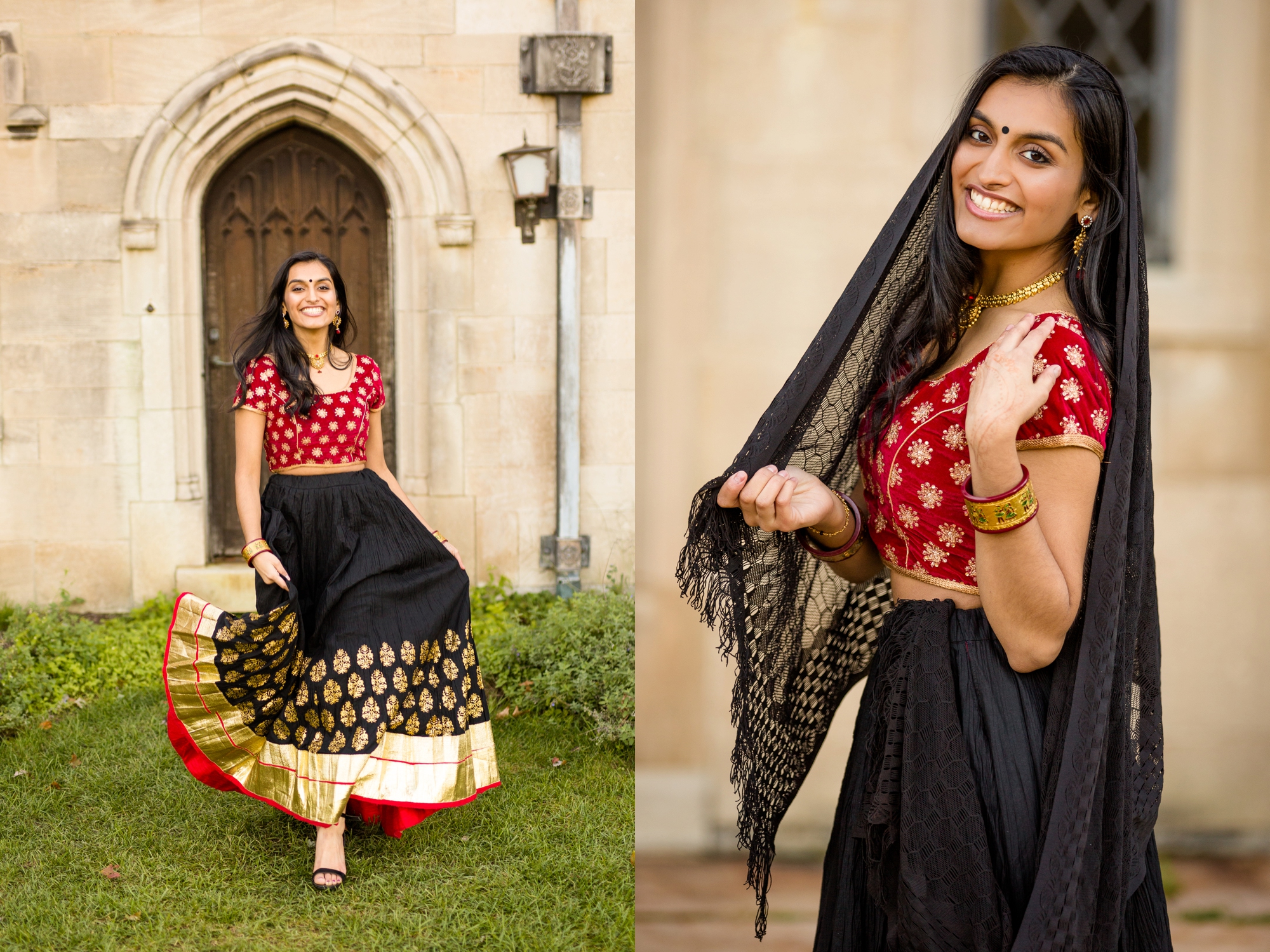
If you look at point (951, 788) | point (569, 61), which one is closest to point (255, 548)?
point (951, 788)

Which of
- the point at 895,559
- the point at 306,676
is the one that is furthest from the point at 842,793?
the point at 306,676

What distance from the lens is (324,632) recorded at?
303 centimetres

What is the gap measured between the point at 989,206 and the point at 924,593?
1.74 feet

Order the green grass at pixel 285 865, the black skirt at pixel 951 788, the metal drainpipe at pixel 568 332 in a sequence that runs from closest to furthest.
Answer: the black skirt at pixel 951 788 < the green grass at pixel 285 865 < the metal drainpipe at pixel 568 332

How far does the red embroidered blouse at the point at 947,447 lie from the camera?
1.25 meters

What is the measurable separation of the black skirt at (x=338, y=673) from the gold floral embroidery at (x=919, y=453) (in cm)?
200

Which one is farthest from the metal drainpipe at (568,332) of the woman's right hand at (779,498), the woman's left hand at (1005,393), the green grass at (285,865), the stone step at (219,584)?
the woman's left hand at (1005,393)

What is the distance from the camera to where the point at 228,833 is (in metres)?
3.24

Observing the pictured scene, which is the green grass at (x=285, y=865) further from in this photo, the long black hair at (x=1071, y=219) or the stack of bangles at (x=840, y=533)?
the long black hair at (x=1071, y=219)

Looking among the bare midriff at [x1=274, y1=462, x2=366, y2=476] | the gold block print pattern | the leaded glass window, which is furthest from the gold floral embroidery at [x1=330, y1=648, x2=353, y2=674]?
the leaded glass window

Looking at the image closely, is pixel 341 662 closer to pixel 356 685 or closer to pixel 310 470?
pixel 356 685

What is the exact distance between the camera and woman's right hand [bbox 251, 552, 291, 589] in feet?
9.46

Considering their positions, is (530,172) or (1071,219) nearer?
(1071,219)

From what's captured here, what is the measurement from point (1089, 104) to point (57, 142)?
18.6 feet
